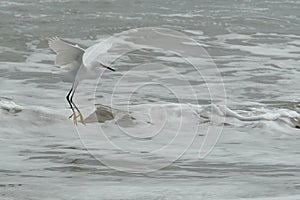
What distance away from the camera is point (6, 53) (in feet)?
34.6

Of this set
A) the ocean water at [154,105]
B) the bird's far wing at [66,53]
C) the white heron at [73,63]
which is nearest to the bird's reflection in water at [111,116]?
the ocean water at [154,105]

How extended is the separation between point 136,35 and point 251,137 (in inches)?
248

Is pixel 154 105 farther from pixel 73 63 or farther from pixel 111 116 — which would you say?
pixel 73 63

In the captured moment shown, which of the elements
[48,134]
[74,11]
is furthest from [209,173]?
[74,11]

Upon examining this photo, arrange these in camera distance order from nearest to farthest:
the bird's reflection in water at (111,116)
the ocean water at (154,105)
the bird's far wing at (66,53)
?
the ocean water at (154,105), the bird's far wing at (66,53), the bird's reflection in water at (111,116)

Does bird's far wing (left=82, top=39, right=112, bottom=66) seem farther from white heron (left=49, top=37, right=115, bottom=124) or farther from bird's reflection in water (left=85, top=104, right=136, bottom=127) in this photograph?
bird's reflection in water (left=85, top=104, right=136, bottom=127)

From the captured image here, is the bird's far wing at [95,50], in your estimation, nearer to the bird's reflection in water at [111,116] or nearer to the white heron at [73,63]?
the white heron at [73,63]

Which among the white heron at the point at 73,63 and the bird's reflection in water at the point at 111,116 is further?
the bird's reflection in water at the point at 111,116

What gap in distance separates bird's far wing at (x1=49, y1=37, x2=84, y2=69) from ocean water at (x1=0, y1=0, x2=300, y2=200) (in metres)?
0.12

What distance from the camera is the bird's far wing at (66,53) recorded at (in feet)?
19.5

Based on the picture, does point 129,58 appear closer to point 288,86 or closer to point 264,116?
point 288,86

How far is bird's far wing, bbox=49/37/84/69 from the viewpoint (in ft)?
19.5

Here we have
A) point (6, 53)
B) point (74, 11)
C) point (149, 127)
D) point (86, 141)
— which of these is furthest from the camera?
point (74, 11)

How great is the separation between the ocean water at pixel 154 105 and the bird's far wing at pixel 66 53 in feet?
0.39
